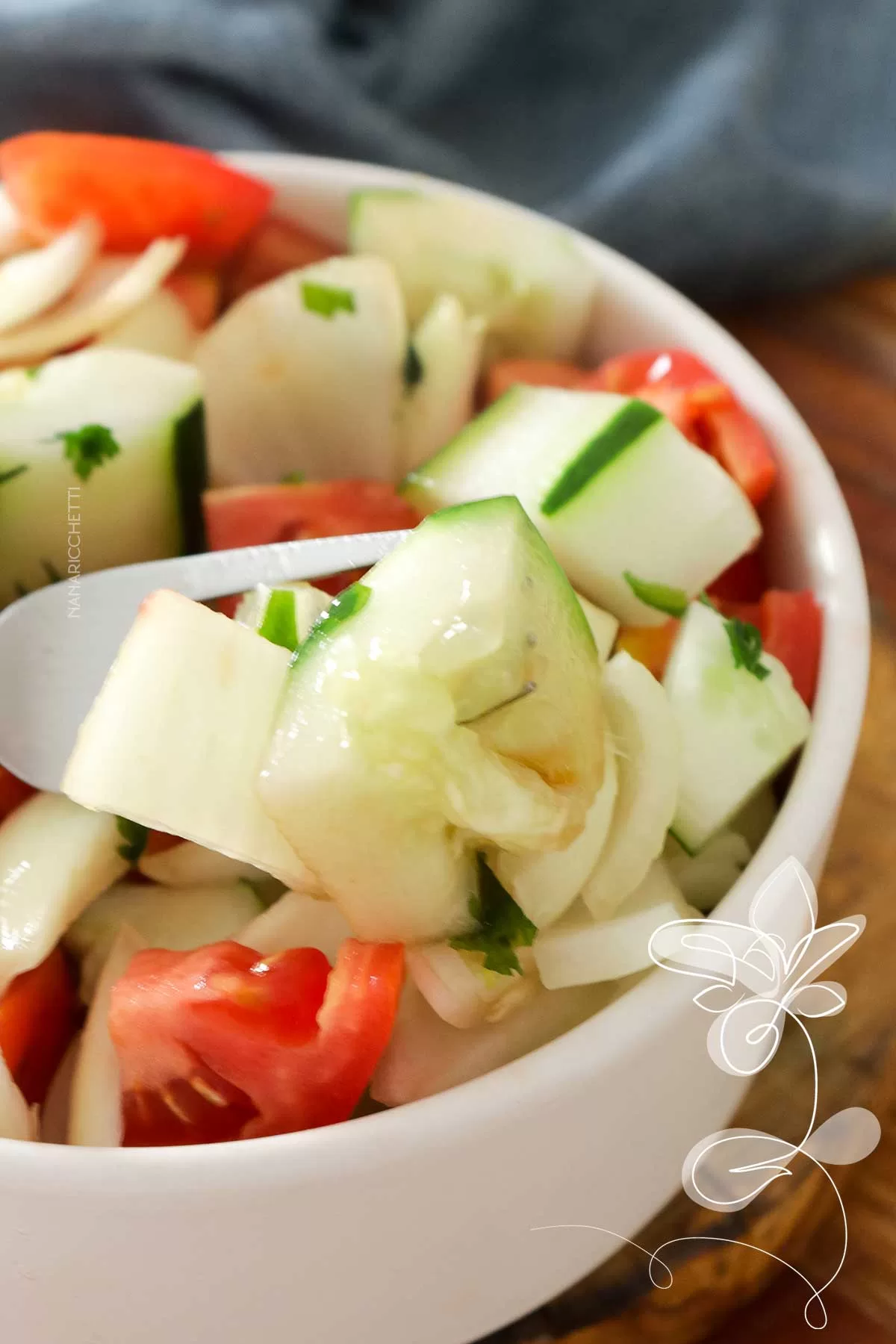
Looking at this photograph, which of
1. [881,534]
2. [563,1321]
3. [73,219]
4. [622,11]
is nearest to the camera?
[563,1321]

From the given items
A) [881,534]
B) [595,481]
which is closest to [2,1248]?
[595,481]

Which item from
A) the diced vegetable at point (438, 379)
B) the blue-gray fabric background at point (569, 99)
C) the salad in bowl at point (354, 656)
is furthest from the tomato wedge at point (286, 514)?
the blue-gray fabric background at point (569, 99)

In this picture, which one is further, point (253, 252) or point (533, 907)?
point (253, 252)

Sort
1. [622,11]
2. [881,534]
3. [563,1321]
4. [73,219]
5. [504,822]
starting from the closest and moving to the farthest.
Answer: [504,822], [563,1321], [73,219], [881,534], [622,11]

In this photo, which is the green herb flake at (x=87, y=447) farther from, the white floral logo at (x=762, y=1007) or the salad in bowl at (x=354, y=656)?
the white floral logo at (x=762, y=1007)

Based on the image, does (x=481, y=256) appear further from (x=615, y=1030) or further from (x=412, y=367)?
(x=615, y=1030)

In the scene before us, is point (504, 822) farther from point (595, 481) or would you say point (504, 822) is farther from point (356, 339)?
point (356, 339)

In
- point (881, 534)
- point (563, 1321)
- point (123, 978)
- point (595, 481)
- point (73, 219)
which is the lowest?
point (563, 1321)
